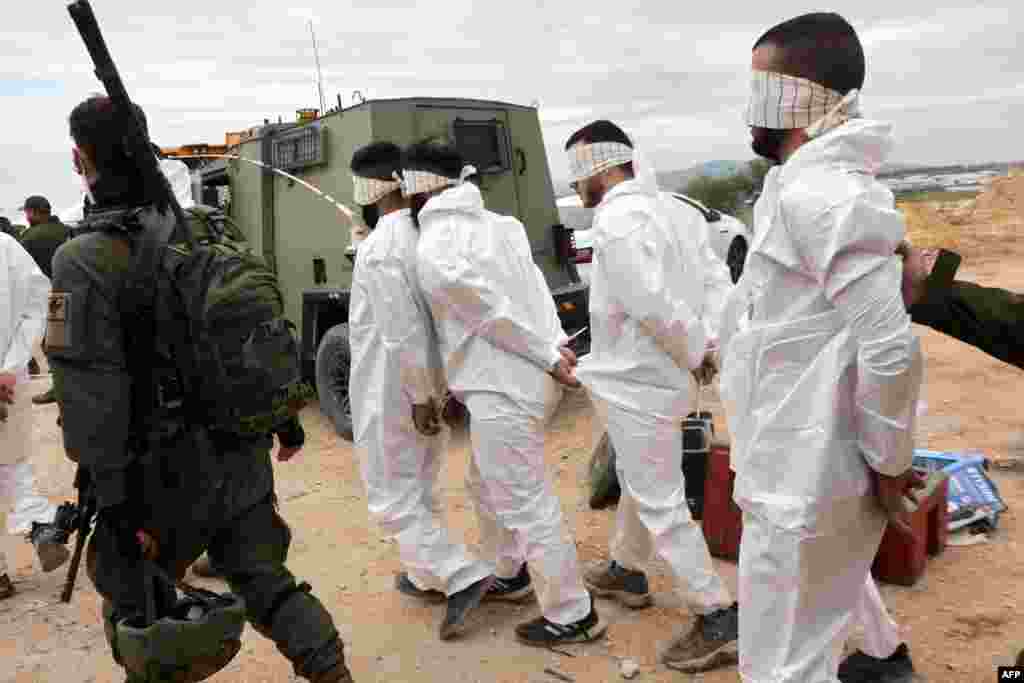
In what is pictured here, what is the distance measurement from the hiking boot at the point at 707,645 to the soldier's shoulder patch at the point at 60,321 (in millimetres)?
2241

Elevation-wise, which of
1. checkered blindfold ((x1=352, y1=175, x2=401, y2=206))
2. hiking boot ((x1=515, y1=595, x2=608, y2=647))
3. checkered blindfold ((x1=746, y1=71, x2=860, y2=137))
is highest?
checkered blindfold ((x1=746, y1=71, x2=860, y2=137))

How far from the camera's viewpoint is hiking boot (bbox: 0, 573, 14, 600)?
4203 millimetres

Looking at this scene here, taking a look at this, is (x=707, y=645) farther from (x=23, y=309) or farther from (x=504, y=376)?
(x=23, y=309)

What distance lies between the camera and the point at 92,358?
2256mm

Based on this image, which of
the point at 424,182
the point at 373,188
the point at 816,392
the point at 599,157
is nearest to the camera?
the point at 816,392

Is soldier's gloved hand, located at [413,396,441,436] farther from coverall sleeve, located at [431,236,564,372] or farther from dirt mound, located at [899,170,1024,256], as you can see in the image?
dirt mound, located at [899,170,1024,256]

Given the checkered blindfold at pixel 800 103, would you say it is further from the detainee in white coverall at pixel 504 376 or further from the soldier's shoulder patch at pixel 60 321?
the soldier's shoulder patch at pixel 60 321

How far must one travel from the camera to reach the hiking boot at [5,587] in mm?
4203

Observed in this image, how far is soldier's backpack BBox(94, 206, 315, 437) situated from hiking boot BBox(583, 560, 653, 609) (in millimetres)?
1821

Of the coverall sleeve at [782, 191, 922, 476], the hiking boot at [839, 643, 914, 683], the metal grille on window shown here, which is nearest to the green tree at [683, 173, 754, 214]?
the metal grille on window

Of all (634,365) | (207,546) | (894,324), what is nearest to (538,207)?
(634,365)

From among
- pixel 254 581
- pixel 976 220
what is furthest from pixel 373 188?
pixel 976 220

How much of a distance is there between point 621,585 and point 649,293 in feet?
4.39

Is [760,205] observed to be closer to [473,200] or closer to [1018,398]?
[473,200]
